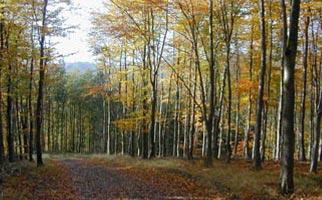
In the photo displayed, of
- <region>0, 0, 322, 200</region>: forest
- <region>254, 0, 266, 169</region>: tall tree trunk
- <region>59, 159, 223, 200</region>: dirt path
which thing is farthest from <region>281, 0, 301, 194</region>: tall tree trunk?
<region>254, 0, 266, 169</region>: tall tree trunk

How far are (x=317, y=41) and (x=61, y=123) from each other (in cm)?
5367

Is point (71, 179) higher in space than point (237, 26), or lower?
lower

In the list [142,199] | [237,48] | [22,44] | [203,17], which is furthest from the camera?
[237,48]

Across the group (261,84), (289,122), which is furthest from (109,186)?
(261,84)

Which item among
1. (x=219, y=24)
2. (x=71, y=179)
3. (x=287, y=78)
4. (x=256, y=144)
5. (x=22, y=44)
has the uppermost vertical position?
(x=219, y=24)

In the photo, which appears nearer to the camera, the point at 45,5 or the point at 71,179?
the point at 71,179

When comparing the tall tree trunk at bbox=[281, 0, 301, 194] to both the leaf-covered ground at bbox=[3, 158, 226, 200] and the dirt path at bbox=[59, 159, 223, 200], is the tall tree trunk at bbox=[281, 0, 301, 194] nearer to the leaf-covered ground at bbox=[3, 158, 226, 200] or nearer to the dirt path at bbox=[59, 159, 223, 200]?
the leaf-covered ground at bbox=[3, 158, 226, 200]

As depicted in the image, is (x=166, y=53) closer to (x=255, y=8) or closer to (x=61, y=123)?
(x=255, y=8)

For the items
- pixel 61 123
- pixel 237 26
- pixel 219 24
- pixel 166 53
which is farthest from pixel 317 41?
pixel 61 123

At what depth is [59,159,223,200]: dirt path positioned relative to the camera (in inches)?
585

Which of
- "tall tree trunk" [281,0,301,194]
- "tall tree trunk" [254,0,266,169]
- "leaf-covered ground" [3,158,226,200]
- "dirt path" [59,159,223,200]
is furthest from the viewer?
"tall tree trunk" [254,0,266,169]

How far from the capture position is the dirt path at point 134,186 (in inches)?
585

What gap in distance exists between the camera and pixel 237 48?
38.2 meters

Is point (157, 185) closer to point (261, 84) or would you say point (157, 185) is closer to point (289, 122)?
point (289, 122)
